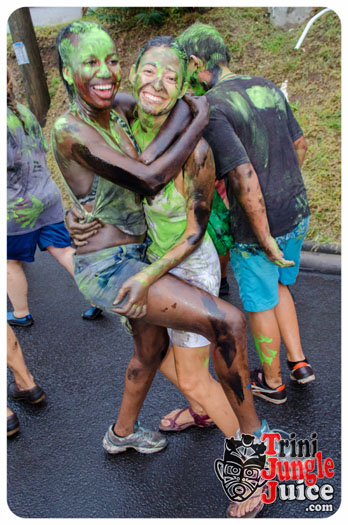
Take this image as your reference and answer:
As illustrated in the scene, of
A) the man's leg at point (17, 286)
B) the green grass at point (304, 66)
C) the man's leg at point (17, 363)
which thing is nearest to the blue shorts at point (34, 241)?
the man's leg at point (17, 286)

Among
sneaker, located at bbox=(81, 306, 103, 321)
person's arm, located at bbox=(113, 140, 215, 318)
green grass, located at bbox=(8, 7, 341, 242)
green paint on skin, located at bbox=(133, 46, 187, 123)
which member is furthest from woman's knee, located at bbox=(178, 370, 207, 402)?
green grass, located at bbox=(8, 7, 341, 242)

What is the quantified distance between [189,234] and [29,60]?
651 cm

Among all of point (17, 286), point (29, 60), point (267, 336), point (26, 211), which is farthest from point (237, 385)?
point (29, 60)

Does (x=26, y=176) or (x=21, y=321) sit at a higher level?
(x=26, y=176)

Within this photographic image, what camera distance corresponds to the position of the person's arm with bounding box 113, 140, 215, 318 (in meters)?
1.95

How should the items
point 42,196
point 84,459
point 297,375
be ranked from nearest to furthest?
point 84,459 < point 297,375 < point 42,196

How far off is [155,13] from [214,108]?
577cm

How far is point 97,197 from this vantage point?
6.86 feet

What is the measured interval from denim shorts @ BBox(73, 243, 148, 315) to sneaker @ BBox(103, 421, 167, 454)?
903 millimetres

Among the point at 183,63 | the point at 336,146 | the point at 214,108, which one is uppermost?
the point at 183,63

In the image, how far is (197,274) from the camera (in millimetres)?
2170

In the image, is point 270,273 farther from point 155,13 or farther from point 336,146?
point 155,13

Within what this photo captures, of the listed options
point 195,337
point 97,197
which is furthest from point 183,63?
point 195,337

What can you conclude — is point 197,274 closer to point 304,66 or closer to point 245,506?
point 245,506
